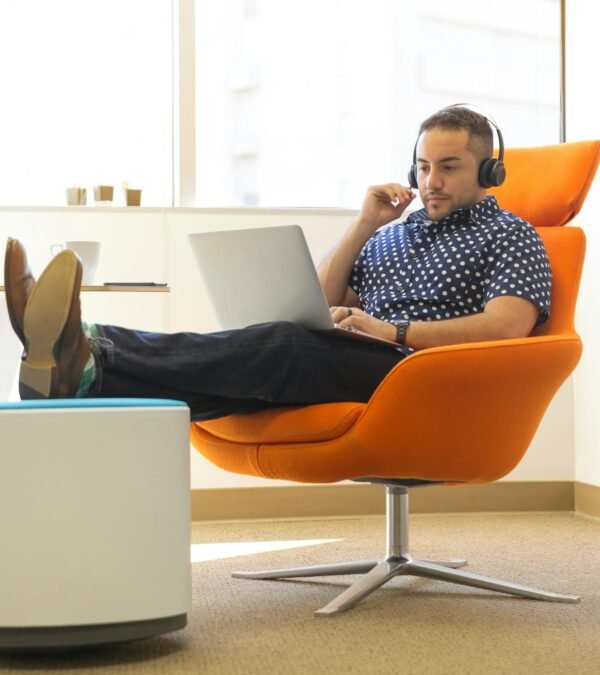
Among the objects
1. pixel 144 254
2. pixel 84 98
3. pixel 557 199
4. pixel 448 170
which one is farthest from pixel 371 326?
pixel 84 98

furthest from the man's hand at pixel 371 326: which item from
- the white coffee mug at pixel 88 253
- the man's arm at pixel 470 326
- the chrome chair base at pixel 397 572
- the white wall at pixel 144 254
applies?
the white wall at pixel 144 254

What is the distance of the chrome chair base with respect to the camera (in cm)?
211

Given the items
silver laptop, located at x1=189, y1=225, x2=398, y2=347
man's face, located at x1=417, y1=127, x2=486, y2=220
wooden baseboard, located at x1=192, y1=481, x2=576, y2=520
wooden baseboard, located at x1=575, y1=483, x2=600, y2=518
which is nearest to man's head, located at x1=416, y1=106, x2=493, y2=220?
man's face, located at x1=417, y1=127, x2=486, y2=220

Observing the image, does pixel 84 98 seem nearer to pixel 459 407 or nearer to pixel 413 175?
pixel 413 175

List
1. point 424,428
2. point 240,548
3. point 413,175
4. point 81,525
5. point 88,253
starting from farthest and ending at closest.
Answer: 1. point 240,548
2. point 88,253
3. point 413,175
4. point 424,428
5. point 81,525

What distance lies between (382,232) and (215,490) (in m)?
1.13

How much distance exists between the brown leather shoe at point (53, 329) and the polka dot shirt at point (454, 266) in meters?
0.86

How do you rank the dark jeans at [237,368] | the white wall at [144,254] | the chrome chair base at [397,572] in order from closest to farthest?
the dark jeans at [237,368]
the chrome chair base at [397,572]
the white wall at [144,254]

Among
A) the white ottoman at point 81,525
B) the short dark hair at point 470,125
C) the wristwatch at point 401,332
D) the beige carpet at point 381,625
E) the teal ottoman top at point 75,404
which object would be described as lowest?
the beige carpet at point 381,625

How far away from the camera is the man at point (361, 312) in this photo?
1.76 m

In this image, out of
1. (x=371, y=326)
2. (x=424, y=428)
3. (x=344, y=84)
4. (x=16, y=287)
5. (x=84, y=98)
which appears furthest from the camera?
(x=344, y=84)

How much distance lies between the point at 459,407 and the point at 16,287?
798 millimetres

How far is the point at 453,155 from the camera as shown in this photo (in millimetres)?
2355

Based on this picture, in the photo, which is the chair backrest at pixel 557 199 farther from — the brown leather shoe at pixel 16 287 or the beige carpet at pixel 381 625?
the brown leather shoe at pixel 16 287
